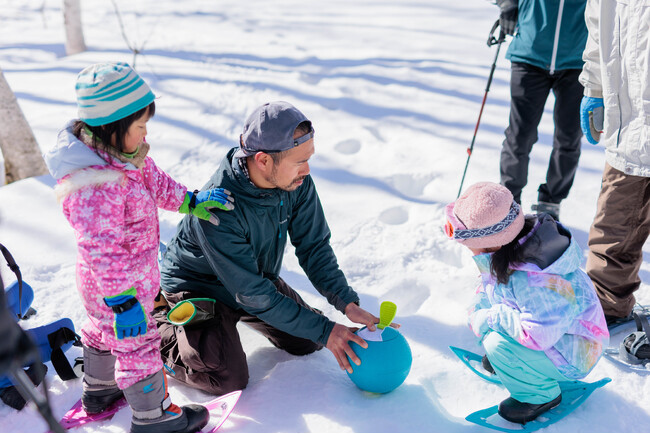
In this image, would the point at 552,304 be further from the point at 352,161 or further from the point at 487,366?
the point at 352,161

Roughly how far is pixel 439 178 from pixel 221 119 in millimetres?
2475

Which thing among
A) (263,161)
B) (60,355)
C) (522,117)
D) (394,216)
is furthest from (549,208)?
(60,355)

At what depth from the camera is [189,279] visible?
2830 millimetres

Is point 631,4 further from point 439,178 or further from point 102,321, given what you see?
point 102,321

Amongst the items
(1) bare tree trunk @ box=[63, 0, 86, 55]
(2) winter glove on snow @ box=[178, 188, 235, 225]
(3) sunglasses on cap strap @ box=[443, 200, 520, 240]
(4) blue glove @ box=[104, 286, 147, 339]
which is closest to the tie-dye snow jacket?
(3) sunglasses on cap strap @ box=[443, 200, 520, 240]

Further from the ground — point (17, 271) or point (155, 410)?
point (17, 271)

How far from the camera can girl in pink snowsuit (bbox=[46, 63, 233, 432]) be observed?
6.95 ft

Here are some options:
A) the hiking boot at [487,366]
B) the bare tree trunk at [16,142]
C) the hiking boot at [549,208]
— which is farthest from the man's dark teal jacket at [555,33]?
the bare tree trunk at [16,142]

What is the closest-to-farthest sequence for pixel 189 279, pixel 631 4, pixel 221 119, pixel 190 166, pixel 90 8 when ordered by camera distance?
1. pixel 631 4
2. pixel 189 279
3. pixel 190 166
4. pixel 221 119
5. pixel 90 8

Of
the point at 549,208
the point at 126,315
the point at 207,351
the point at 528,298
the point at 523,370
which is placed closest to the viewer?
the point at 126,315

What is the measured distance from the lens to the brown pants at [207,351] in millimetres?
2617

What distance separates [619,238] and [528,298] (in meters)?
0.93

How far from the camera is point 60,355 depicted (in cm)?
273

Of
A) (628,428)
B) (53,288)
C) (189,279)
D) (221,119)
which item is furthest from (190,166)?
(628,428)
